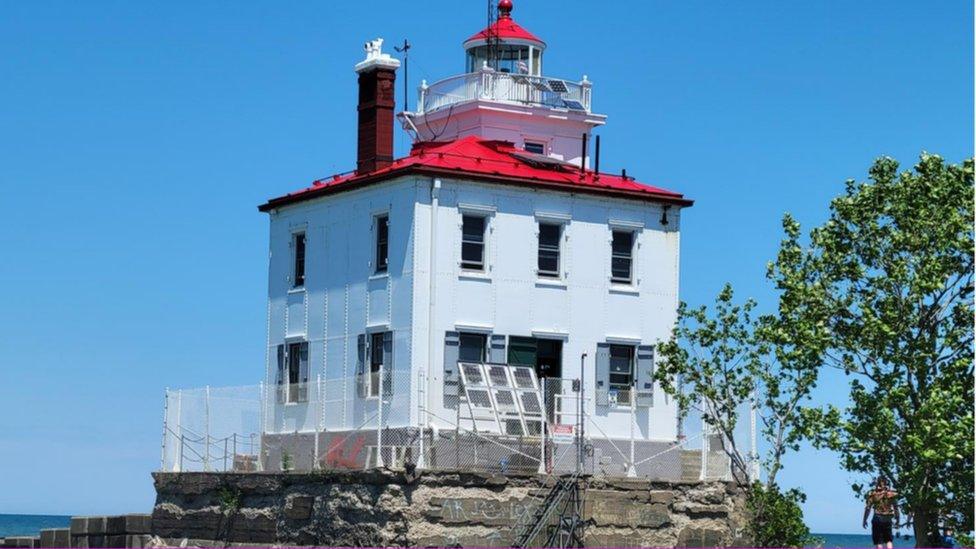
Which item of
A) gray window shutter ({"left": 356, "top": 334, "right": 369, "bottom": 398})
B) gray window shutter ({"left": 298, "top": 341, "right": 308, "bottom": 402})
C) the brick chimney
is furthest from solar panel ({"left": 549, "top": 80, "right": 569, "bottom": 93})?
gray window shutter ({"left": 356, "top": 334, "right": 369, "bottom": 398})

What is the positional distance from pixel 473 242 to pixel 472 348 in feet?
8.40

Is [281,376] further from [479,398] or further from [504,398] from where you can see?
[504,398]

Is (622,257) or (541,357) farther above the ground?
(622,257)

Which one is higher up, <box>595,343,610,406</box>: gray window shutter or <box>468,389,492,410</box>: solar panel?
<box>595,343,610,406</box>: gray window shutter

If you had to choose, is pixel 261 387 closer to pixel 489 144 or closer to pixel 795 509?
pixel 489 144

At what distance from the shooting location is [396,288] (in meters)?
47.7

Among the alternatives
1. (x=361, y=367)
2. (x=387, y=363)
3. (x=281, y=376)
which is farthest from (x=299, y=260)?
(x=387, y=363)

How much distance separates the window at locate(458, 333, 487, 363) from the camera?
47500mm

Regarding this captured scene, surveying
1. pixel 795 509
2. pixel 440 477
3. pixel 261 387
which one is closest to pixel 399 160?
pixel 261 387

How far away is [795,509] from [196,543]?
14.9 metres

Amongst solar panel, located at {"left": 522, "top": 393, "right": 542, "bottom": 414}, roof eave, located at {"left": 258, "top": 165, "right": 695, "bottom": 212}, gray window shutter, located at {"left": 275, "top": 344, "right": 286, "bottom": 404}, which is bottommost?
solar panel, located at {"left": 522, "top": 393, "right": 542, "bottom": 414}

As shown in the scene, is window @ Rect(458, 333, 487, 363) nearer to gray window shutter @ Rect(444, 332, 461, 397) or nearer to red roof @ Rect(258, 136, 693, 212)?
gray window shutter @ Rect(444, 332, 461, 397)

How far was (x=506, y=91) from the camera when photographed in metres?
54.1

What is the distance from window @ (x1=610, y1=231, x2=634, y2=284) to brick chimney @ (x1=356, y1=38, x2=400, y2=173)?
5982 mm
